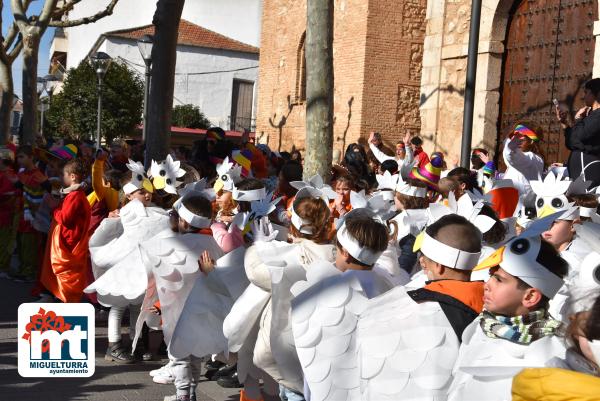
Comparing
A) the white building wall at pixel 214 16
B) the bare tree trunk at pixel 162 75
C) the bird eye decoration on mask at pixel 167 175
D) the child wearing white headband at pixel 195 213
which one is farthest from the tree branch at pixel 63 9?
the white building wall at pixel 214 16

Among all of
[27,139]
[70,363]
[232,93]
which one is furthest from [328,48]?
[232,93]

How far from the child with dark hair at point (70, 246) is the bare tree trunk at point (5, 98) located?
52.4ft

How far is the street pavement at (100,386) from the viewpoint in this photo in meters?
6.58

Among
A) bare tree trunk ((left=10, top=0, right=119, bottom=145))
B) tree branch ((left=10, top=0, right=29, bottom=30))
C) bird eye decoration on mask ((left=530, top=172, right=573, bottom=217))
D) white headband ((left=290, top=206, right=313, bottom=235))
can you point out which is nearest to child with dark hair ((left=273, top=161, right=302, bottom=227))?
bird eye decoration on mask ((left=530, top=172, right=573, bottom=217))

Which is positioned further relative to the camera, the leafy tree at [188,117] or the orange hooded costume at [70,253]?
the leafy tree at [188,117]

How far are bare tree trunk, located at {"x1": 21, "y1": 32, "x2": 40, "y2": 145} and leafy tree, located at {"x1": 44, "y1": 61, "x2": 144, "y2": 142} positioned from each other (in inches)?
812

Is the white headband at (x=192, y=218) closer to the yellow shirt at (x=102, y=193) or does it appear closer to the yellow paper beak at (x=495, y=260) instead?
the yellow shirt at (x=102, y=193)

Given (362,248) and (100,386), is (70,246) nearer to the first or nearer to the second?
(100,386)

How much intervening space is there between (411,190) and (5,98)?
19068 mm

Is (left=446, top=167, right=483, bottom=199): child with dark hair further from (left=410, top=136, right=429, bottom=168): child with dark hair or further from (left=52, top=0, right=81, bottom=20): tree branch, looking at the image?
(left=52, top=0, right=81, bottom=20): tree branch

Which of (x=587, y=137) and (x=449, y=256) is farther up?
(x=587, y=137)

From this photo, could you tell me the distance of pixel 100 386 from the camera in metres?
6.89

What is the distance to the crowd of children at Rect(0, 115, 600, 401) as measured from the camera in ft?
11.4

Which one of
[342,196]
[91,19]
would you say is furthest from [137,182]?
[91,19]
